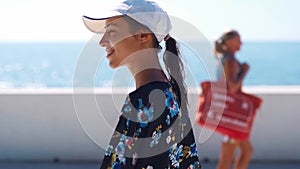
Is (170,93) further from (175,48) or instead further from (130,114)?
(175,48)

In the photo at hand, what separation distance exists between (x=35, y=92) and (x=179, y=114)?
14.0ft

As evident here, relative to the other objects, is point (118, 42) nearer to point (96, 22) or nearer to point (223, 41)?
point (96, 22)

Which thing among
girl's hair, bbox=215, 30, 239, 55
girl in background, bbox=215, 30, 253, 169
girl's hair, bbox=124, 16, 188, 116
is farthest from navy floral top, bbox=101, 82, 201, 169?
girl's hair, bbox=215, 30, 239, 55

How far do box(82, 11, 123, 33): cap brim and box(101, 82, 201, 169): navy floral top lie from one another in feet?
0.74

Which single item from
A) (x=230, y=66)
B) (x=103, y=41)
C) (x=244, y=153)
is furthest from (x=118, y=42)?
(x=244, y=153)

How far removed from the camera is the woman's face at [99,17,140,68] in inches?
58.6

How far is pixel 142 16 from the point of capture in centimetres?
148

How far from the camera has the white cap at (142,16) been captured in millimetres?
1479

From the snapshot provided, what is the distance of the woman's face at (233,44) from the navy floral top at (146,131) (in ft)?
9.65

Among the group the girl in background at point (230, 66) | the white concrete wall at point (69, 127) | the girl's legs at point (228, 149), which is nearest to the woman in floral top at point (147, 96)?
the girl in background at point (230, 66)

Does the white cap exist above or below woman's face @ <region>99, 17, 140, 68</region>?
above

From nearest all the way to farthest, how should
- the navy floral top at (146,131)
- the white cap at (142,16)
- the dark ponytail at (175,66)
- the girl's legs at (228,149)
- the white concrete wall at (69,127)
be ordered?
the navy floral top at (146,131)
the white cap at (142,16)
the dark ponytail at (175,66)
the girl's legs at (228,149)
the white concrete wall at (69,127)

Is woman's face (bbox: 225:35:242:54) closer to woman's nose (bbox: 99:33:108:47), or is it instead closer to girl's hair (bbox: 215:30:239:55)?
girl's hair (bbox: 215:30:239:55)

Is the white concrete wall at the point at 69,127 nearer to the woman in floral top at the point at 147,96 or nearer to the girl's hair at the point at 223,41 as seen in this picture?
the girl's hair at the point at 223,41
